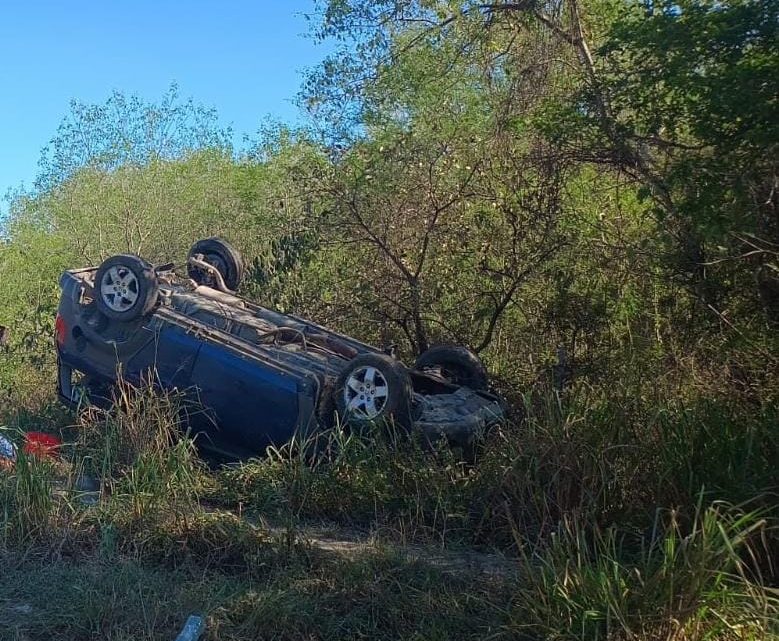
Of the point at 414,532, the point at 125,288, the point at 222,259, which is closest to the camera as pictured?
the point at 414,532

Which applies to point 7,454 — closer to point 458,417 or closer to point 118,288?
point 118,288

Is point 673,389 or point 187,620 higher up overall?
point 673,389

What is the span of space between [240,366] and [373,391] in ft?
3.56

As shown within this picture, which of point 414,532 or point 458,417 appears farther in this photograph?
point 458,417

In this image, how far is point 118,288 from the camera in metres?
7.44

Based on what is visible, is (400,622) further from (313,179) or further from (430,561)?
(313,179)

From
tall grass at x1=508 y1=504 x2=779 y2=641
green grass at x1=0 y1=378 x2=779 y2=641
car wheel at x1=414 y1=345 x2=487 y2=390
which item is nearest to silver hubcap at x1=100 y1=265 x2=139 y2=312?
green grass at x1=0 y1=378 x2=779 y2=641

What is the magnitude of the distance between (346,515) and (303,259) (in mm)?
4891

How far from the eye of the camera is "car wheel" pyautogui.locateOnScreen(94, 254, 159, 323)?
24.1 feet

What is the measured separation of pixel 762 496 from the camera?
14.3 ft

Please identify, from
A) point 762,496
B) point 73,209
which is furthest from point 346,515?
point 73,209

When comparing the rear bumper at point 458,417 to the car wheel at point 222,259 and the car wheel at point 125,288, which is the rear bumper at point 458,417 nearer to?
the car wheel at point 125,288

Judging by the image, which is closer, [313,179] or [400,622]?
[400,622]

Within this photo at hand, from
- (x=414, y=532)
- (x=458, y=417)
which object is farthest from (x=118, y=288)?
(x=414, y=532)
